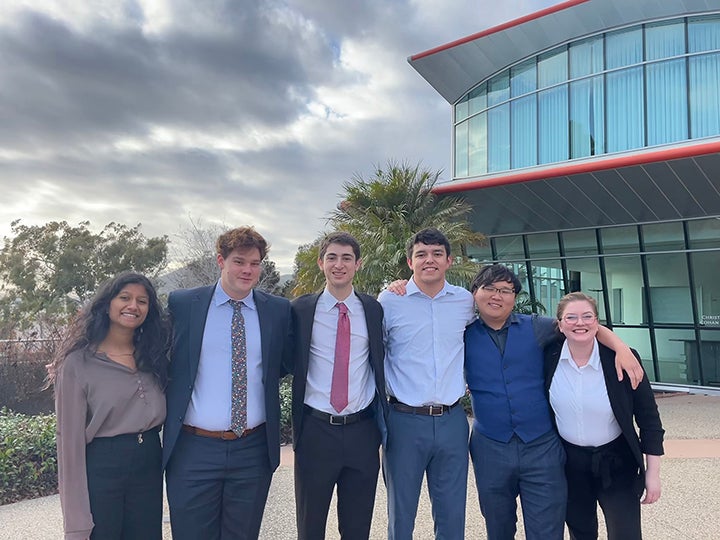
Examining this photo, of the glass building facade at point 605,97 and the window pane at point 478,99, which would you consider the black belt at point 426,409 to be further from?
the window pane at point 478,99

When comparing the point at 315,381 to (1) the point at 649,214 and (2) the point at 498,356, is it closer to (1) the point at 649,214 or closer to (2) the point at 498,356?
(2) the point at 498,356

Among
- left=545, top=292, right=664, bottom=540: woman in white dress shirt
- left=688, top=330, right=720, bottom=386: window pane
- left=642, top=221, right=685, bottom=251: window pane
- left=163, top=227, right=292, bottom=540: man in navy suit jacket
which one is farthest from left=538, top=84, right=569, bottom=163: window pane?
left=163, top=227, right=292, bottom=540: man in navy suit jacket

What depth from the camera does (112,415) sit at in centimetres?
269

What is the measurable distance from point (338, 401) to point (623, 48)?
15687 mm

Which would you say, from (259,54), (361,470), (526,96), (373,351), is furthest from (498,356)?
(526,96)

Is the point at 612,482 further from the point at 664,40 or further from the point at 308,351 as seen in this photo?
the point at 664,40

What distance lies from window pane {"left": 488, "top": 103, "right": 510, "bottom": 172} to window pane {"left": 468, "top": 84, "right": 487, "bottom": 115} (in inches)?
21.1

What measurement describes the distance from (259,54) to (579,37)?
1055cm

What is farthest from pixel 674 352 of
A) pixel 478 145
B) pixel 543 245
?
pixel 478 145

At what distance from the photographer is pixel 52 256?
1384 inches

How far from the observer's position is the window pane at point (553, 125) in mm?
15516

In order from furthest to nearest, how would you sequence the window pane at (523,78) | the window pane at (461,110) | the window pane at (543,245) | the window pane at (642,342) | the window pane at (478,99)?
the window pane at (461,110) → the window pane at (478,99) → the window pane at (523,78) → the window pane at (543,245) → the window pane at (642,342)

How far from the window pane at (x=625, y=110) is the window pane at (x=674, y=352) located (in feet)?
17.1

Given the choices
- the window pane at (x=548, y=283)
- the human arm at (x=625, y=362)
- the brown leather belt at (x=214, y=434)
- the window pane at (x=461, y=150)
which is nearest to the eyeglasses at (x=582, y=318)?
the human arm at (x=625, y=362)
